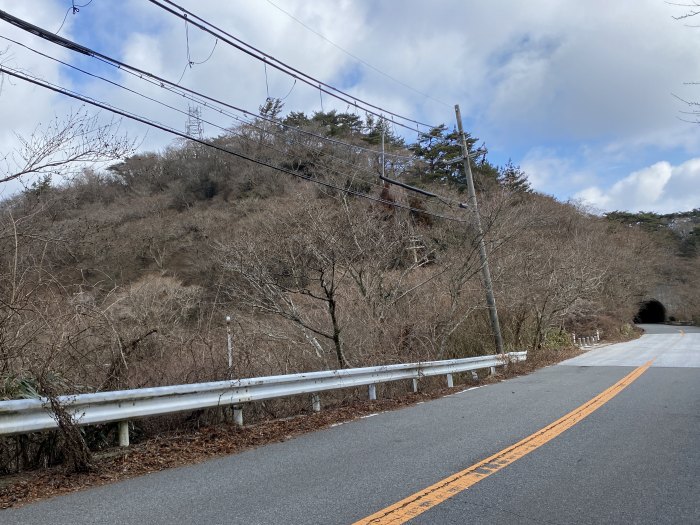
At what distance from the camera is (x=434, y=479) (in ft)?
15.3

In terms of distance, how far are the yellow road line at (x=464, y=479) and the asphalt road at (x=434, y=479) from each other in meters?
0.08

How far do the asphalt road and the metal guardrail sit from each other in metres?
0.83

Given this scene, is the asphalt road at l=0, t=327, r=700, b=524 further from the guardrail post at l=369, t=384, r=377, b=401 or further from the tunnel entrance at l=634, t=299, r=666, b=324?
the tunnel entrance at l=634, t=299, r=666, b=324

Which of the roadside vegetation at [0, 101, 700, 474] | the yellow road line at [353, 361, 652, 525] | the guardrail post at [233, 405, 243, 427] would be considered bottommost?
the yellow road line at [353, 361, 652, 525]

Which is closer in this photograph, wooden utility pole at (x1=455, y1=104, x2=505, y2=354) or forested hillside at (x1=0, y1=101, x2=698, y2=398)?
forested hillside at (x1=0, y1=101, x2=698, y2=398)

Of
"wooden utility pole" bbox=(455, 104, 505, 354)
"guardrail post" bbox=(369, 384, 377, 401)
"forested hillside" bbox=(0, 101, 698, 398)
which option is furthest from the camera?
"wooden utility pole" bbox=(455, 104, 505, 354)

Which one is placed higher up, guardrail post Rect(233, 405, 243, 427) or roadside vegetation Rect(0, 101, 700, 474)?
roadside vegetation Rect(0, 101, 700, 474)

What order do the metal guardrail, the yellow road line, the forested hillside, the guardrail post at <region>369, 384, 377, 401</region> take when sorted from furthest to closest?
the guardrail post at <region>369, 384, 377, 401</region>
the forested hillside
the metal guardrail
the yellow road line

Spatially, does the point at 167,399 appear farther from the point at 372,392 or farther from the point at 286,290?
the point at 286,290

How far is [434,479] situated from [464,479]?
10.6 inches

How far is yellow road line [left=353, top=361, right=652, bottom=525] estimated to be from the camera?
3793 millimetres

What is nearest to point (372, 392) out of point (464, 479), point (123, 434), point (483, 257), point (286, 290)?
point (286, 290)

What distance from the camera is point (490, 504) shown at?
4012mm

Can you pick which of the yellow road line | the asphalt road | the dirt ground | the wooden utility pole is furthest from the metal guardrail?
the wooden utility pole
